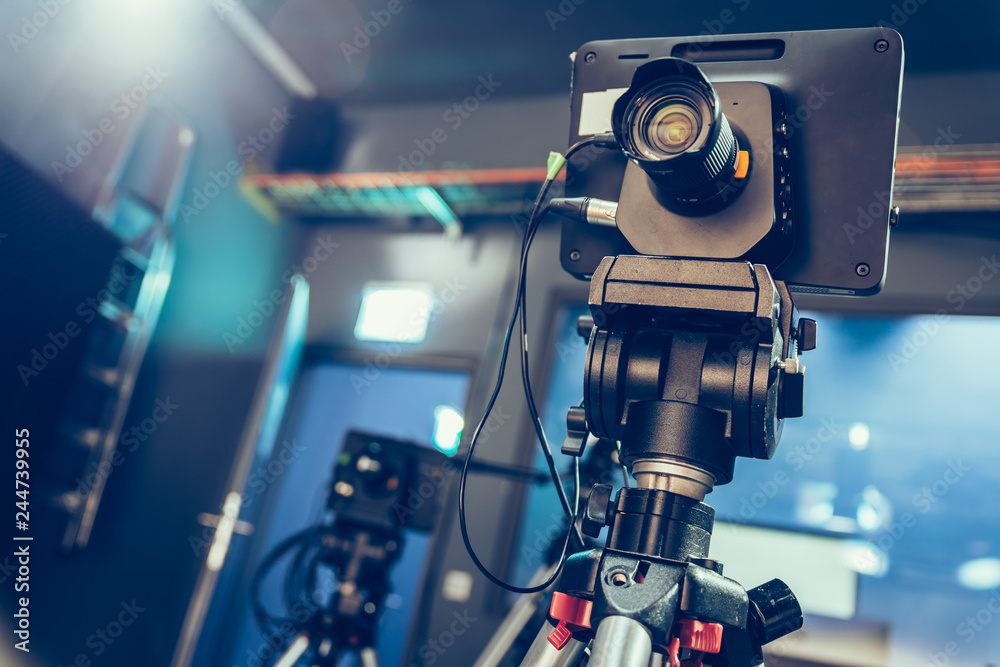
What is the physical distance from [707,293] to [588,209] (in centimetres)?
19

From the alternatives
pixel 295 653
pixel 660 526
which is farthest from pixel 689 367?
pixel 295 653

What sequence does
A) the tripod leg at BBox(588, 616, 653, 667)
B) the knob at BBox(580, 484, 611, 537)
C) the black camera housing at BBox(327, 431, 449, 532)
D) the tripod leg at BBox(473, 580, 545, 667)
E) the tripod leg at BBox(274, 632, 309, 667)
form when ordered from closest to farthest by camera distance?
the tripod leg at BBox(588, 616, 653, 667) < the knob at BBox(580, 484, 611, 537) < the tripod leg at BBox(473, 580, 545, 667) < the tripod leg at BBox(274, 632, 309, 667) < the black camera housing at BBox(327, 431, 449, 532)

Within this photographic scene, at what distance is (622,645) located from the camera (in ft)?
1.79

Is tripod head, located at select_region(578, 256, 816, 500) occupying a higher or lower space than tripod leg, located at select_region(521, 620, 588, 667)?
higher

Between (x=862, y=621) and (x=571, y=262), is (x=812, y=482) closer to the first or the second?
(x=862, y=621)

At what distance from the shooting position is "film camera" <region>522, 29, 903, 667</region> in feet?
1.95

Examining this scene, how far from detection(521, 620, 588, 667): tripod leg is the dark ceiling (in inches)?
109

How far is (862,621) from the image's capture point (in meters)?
2.38

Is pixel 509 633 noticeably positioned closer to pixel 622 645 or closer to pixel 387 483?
pixel 387 483

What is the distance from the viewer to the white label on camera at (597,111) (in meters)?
0.81

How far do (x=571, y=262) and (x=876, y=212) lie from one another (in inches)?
13.1

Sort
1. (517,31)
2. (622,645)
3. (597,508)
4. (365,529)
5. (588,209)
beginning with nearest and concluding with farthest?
(622,645), (597,508), (588,209), (365,529), (517,31)

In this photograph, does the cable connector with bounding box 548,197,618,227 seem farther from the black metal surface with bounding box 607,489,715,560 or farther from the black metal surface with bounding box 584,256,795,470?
the black metal surface with bounding box 607,489,715,560

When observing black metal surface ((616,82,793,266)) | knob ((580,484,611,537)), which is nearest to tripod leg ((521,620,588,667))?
knob ((580,484,611,537))
